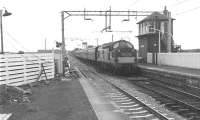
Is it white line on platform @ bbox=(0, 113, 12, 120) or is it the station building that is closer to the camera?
white line on platform @ bbox=(0, 113, 12, 120)

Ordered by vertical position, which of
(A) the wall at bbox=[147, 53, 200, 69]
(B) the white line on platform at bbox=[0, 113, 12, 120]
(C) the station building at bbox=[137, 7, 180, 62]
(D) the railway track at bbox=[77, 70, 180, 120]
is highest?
(C) the station building at bbox=[137, 7, 180, 62]

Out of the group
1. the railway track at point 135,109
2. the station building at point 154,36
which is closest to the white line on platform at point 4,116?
the railway track at point 135,109

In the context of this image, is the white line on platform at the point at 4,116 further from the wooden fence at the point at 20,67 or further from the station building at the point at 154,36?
the station building at the point at 154,36

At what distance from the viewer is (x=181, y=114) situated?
10914 mm

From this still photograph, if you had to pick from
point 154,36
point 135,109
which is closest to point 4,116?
point 135,109

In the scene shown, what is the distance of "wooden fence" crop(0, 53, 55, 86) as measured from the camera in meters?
15.2

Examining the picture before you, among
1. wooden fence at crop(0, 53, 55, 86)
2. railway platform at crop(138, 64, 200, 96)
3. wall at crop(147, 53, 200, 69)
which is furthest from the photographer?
wall at crop(147, 53, 200, 69)

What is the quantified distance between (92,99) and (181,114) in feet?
14.0

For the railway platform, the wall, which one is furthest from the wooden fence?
the wall

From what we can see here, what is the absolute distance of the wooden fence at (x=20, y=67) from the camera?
15.2 m

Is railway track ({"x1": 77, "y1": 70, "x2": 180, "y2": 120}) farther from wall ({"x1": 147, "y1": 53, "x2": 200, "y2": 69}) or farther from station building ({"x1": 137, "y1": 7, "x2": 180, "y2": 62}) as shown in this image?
station building ({"x1": 137, "y1": 7, "x2": 180, "y2": 62})

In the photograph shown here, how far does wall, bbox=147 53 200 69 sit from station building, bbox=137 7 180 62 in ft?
19.6

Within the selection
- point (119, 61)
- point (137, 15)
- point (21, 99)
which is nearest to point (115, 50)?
point (119, 61)

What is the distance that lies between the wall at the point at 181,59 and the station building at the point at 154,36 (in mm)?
5967
